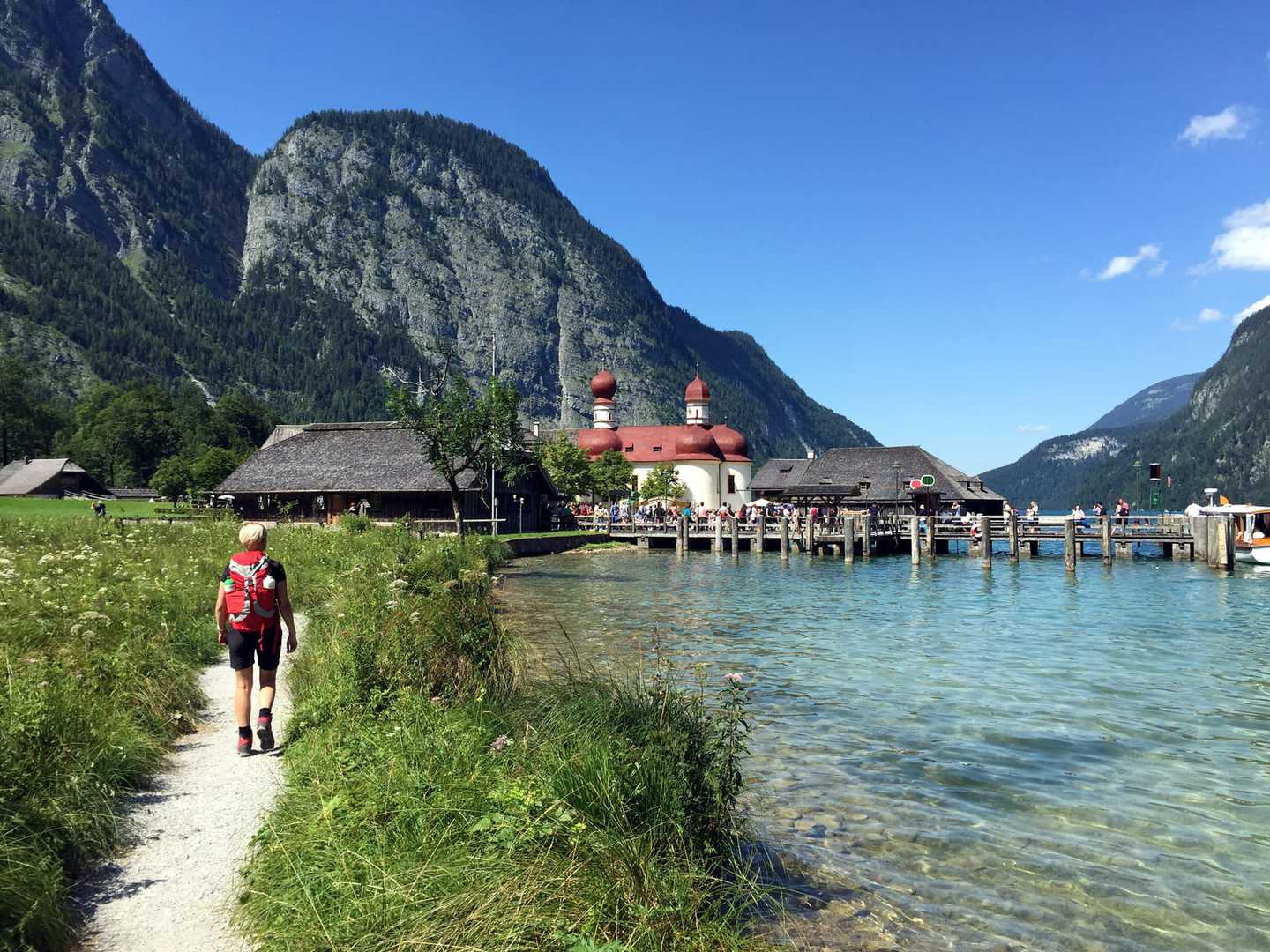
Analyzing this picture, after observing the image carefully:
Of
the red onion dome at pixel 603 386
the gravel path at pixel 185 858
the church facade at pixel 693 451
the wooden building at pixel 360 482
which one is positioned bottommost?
the gravel path at pixel 185 858

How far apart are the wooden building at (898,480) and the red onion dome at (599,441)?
3164 centimetres

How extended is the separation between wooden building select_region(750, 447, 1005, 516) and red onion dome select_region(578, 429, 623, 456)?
104ft

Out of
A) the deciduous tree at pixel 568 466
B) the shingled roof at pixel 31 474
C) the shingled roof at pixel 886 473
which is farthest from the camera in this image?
the shingled roof at pixel 31 474

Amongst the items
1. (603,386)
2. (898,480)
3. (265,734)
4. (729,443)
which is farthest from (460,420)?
(603,386)

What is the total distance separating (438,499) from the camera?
2122 inches

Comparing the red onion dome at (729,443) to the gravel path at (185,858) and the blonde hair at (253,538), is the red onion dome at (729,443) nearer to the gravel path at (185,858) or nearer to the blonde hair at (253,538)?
the blonde hair at (253,538)

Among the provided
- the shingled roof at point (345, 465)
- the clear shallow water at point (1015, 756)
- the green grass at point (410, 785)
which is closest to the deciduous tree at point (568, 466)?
the shingled roof at point (345, 465)

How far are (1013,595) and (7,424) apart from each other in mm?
109019

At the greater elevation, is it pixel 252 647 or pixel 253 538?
pixel 253 538

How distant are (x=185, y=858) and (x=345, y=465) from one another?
53.0 meters

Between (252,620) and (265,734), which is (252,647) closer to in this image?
(252,620)

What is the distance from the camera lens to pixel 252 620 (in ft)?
28.1

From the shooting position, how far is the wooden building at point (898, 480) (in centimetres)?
7306

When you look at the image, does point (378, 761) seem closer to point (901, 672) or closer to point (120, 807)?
point (120, 807)
